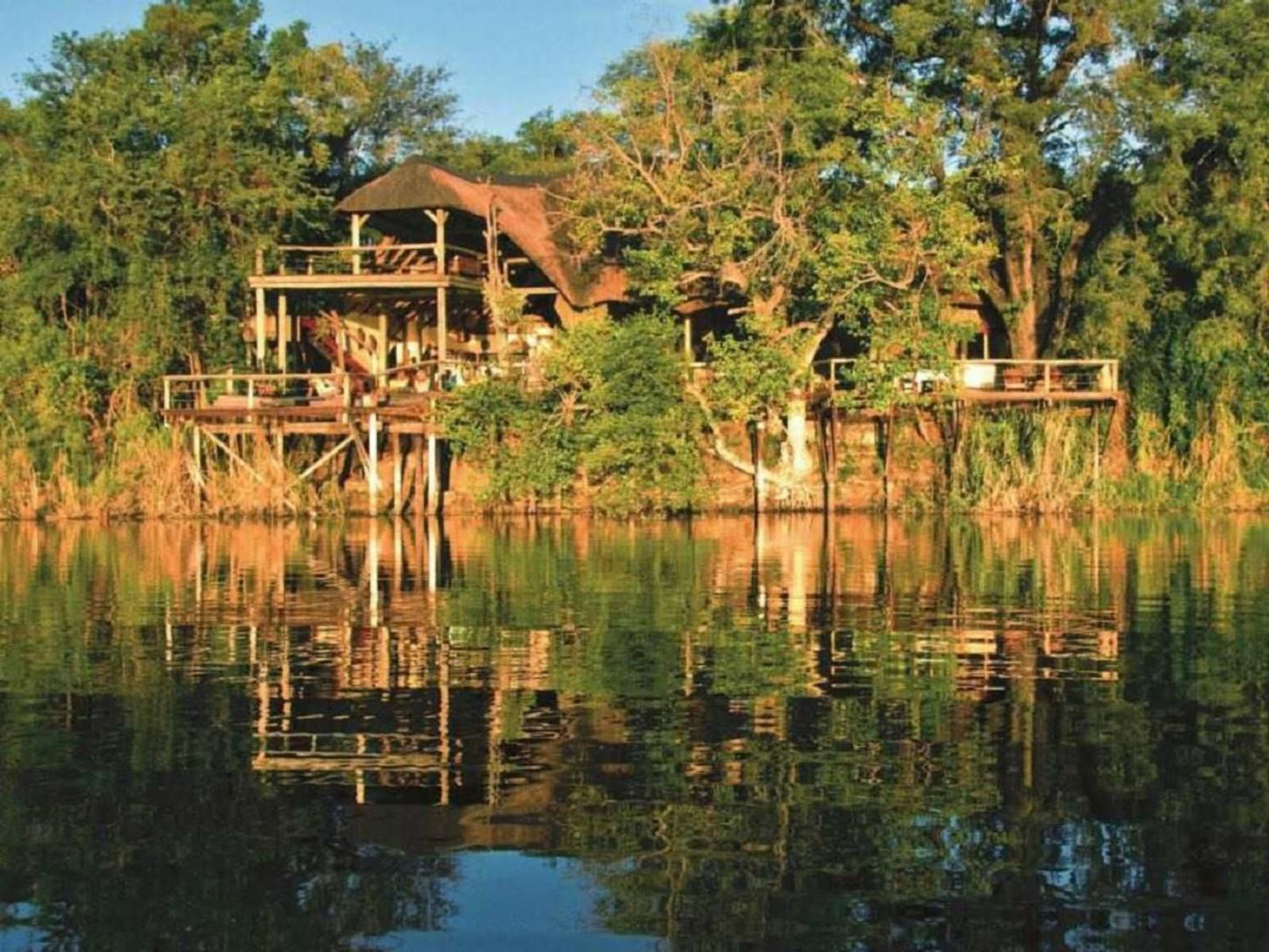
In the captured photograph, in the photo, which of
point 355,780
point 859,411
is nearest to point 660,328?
point 859,411

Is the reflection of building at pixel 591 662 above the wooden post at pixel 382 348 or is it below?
below

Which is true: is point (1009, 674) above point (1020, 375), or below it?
below

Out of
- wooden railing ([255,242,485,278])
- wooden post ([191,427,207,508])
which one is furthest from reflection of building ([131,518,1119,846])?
wooden railing ([255,242,485,278])

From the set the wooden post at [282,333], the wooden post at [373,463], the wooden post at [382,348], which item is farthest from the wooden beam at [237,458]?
the wooden post at [382,348]

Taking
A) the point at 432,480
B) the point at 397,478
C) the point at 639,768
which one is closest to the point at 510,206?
the point at 432,480

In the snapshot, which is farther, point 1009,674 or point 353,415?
point 353,415

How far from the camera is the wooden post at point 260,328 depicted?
3719 cm

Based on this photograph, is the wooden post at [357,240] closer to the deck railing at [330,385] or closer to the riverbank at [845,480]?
the deck railing at [330,385]

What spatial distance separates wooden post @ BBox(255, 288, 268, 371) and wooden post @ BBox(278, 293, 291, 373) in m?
0.37

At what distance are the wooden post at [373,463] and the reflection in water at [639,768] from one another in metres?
16.2

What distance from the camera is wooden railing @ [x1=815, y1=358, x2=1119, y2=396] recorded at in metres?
36.1

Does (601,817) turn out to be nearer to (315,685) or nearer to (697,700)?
(697,700)

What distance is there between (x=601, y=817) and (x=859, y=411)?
3014cm

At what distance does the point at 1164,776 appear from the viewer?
9672 mm
